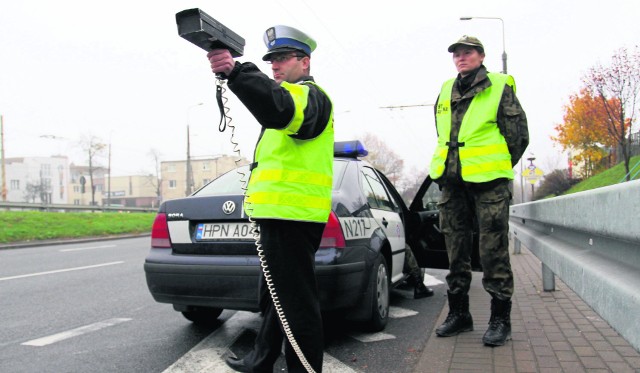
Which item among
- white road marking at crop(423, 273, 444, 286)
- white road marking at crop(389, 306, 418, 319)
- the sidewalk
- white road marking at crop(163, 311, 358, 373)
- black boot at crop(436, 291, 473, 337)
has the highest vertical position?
black boot at crop(436, 291, 473, 337)

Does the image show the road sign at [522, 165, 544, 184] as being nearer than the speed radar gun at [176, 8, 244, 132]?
No

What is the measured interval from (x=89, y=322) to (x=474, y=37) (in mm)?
4205

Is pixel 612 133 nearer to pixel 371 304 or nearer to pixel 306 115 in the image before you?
pixel 371 304

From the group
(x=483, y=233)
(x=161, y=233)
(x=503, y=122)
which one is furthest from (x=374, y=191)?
(x=161, y=233)

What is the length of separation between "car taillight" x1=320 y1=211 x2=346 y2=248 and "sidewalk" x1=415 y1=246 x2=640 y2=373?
966 mm

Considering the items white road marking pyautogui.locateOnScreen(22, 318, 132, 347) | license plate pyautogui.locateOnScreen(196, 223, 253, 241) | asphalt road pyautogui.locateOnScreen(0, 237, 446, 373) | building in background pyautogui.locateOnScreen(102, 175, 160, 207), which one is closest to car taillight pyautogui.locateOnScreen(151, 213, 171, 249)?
license plate pyautogui.locateOnScreen(196, 223, 253, 241)

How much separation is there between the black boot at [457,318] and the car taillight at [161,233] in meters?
2.24

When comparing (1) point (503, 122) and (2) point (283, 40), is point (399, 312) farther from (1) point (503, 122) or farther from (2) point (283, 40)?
(2) point (283, 40)

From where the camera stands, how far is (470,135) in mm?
3867

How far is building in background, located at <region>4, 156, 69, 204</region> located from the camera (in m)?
88.9

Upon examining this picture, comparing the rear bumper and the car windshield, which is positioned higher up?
the car windshield

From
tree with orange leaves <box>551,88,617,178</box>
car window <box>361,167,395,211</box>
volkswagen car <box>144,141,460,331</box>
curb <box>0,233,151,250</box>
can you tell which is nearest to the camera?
volkswagen car <box>144,141,460,331</box>

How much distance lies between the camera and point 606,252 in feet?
6.64

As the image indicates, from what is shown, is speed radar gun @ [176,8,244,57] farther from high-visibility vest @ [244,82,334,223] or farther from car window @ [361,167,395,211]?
car window @ [361,167,395,211]
